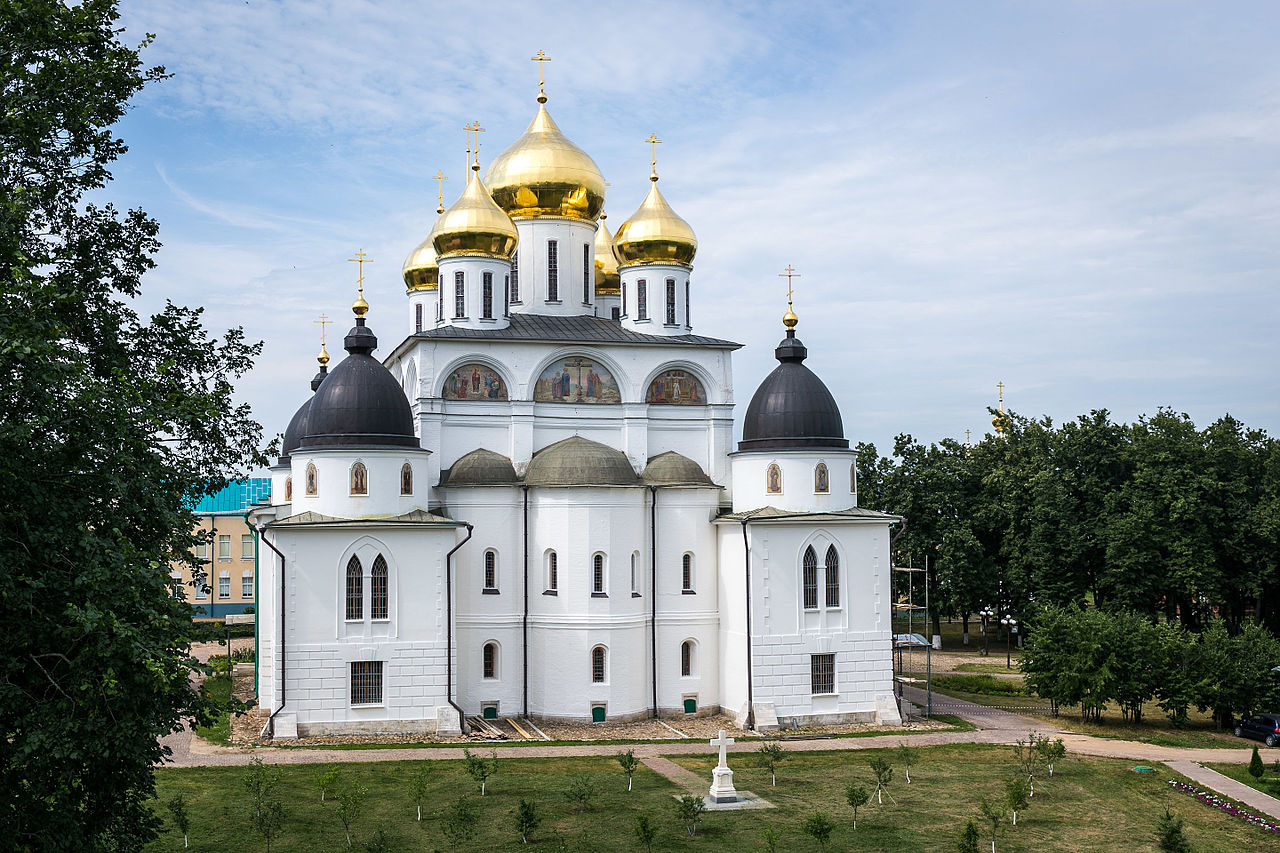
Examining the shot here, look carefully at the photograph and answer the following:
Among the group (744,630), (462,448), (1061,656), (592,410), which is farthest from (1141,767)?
(462,448)

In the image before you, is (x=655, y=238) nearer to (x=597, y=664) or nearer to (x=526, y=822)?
(x=597, y=664)

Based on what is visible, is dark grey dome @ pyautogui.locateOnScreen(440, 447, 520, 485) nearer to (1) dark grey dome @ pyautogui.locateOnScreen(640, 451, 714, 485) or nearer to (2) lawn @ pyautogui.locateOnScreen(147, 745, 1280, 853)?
(1) dark grey dome @ pyautogui.locateOnScreen(640, 451, 714, 485)

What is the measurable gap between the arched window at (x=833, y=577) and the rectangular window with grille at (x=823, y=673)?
1221 mm

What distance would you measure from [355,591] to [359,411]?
3898 mm

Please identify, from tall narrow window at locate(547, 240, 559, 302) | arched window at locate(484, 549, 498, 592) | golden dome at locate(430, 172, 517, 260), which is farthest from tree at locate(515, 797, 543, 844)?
tall narrow window at locate(547, 240, 559, 302)

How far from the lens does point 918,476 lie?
42.5m

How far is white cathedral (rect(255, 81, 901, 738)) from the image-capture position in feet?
79.0

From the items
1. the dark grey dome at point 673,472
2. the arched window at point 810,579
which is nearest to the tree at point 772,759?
the arched window at point 810,579

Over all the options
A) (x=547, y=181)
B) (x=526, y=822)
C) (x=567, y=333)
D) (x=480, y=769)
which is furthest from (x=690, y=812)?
(x=547, y=181)

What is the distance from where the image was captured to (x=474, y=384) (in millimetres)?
27406

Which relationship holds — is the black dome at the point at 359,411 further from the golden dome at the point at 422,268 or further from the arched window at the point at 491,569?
the golden dome at the point at 422,268

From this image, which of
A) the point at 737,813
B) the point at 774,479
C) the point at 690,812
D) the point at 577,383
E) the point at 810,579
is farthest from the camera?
the point at 577,383

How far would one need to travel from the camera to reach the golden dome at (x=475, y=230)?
28.7 meters

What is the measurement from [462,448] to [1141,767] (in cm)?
1593
